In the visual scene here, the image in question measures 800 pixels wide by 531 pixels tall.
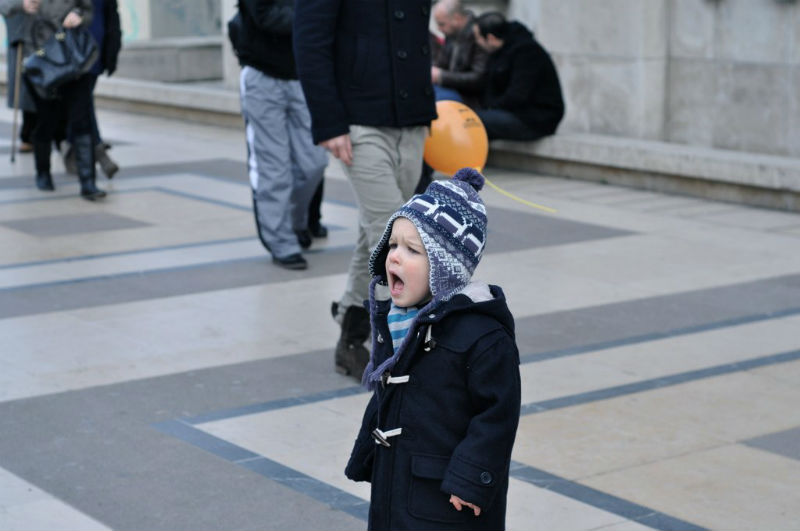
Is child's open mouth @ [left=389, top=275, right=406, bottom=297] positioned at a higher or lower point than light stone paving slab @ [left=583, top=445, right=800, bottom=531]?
higher

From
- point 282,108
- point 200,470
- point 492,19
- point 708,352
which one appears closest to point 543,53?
point 492,19

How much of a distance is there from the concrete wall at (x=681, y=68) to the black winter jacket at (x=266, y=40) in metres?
4.98

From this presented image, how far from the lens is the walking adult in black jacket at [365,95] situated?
5.86 metres

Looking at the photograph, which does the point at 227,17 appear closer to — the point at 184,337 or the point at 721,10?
the point at 721,10

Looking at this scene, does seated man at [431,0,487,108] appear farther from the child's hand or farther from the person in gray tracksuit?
the child's hand

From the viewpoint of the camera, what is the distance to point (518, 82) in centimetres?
1205

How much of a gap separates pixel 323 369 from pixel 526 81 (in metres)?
6.25

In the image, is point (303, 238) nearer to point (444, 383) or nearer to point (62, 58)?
point (62, 58)

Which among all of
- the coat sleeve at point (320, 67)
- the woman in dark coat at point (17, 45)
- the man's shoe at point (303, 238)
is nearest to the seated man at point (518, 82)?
the man's shoe at point (303, 238)

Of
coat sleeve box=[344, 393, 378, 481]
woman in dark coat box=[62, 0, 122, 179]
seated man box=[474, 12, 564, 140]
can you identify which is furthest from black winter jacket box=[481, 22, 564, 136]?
coat sleeve box=[344, 393, 378, 481]

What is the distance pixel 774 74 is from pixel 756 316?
16.2ft

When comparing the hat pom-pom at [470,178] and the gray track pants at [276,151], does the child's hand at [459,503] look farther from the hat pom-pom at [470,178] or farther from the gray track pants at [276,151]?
the gray track pants at [276,151]

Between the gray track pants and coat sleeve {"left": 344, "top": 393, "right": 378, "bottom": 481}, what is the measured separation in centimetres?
499

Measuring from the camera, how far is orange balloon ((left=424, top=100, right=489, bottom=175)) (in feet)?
22.9
